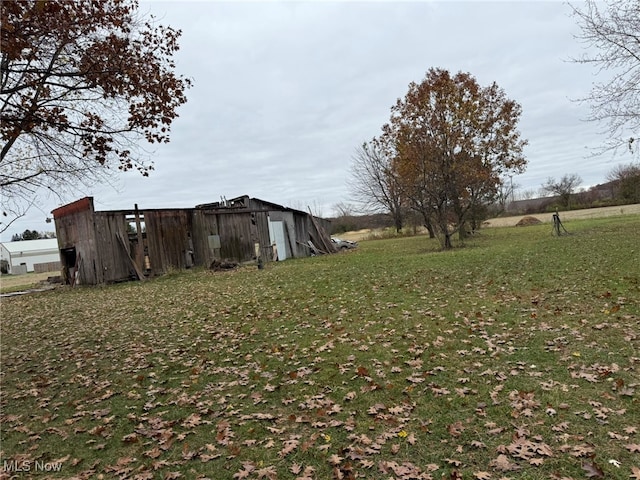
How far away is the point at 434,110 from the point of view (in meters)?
24.9

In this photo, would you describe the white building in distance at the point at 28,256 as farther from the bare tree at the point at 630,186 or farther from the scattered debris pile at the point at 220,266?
the bare tree at the point at 630,186

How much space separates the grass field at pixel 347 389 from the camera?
128 inches

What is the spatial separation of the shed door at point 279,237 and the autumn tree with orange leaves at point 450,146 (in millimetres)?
8012

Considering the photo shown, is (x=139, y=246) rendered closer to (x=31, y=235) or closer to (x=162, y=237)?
(x=162, y=237)

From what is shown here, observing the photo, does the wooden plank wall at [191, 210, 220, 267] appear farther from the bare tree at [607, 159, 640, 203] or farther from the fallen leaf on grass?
the bare tree at [607, 159, 640, 203]

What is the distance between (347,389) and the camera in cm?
454

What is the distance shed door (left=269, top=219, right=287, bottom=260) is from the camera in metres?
24.7

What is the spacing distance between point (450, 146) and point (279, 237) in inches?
462

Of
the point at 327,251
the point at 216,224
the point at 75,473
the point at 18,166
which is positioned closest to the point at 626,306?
the point at 75,473

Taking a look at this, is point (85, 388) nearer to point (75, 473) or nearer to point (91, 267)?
point (75, 473)

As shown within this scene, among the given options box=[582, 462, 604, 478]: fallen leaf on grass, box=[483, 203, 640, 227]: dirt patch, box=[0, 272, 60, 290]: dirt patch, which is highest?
box=[0, 272, 60, 290]: dirt patch

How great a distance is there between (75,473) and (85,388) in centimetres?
218

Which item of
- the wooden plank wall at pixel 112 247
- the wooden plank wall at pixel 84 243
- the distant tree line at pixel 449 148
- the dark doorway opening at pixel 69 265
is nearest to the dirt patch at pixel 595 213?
the distant tree line at pixel 449 148

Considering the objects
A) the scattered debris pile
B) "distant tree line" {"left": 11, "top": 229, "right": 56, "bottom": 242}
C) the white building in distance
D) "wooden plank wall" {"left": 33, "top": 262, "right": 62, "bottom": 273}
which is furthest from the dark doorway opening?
"distant tree line" {"left": 11, "top": 229, "right": 56, "bottom": 242}
